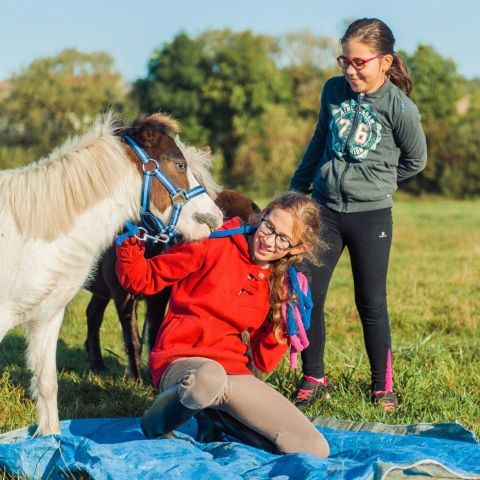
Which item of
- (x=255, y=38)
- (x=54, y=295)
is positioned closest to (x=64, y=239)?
(x=54, y=295)

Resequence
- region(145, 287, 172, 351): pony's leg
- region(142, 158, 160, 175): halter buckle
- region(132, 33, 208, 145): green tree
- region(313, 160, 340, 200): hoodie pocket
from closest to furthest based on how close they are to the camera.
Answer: region(142, 158, 160, 175): halter buckle
region(313, 160, 340, 200): hoodie pocket
region(145, 287, 172, 351): pony's leg
region(132, 33, 208, 145): green tree

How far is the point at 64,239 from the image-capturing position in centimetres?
368

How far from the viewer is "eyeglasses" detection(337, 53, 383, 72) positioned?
172 inches

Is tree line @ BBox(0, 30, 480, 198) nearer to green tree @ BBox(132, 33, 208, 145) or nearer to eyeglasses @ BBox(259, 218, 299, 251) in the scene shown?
green tree @ BBox(132, 33, 208, 145)

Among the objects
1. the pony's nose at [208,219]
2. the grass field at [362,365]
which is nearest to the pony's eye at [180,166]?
the pony's nose at [208,219]

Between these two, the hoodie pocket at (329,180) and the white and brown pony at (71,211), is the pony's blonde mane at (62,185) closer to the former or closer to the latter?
the white and brown pony at (71,211)

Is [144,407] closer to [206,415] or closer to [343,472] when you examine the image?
[206,415]

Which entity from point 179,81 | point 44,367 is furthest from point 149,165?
point 179,81

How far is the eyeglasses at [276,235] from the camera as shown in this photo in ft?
12.6

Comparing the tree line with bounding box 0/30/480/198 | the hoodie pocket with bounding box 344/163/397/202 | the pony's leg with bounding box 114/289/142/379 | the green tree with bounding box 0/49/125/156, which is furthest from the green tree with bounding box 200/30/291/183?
the hoodie pocket with bounding box 344/163/397/202

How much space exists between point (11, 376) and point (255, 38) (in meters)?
48.2

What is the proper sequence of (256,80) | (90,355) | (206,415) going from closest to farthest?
(206,415), (90,355), (256,80)

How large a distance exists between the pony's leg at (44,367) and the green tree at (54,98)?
37888 millimetres

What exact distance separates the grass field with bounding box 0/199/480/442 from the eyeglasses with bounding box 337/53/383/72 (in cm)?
196
